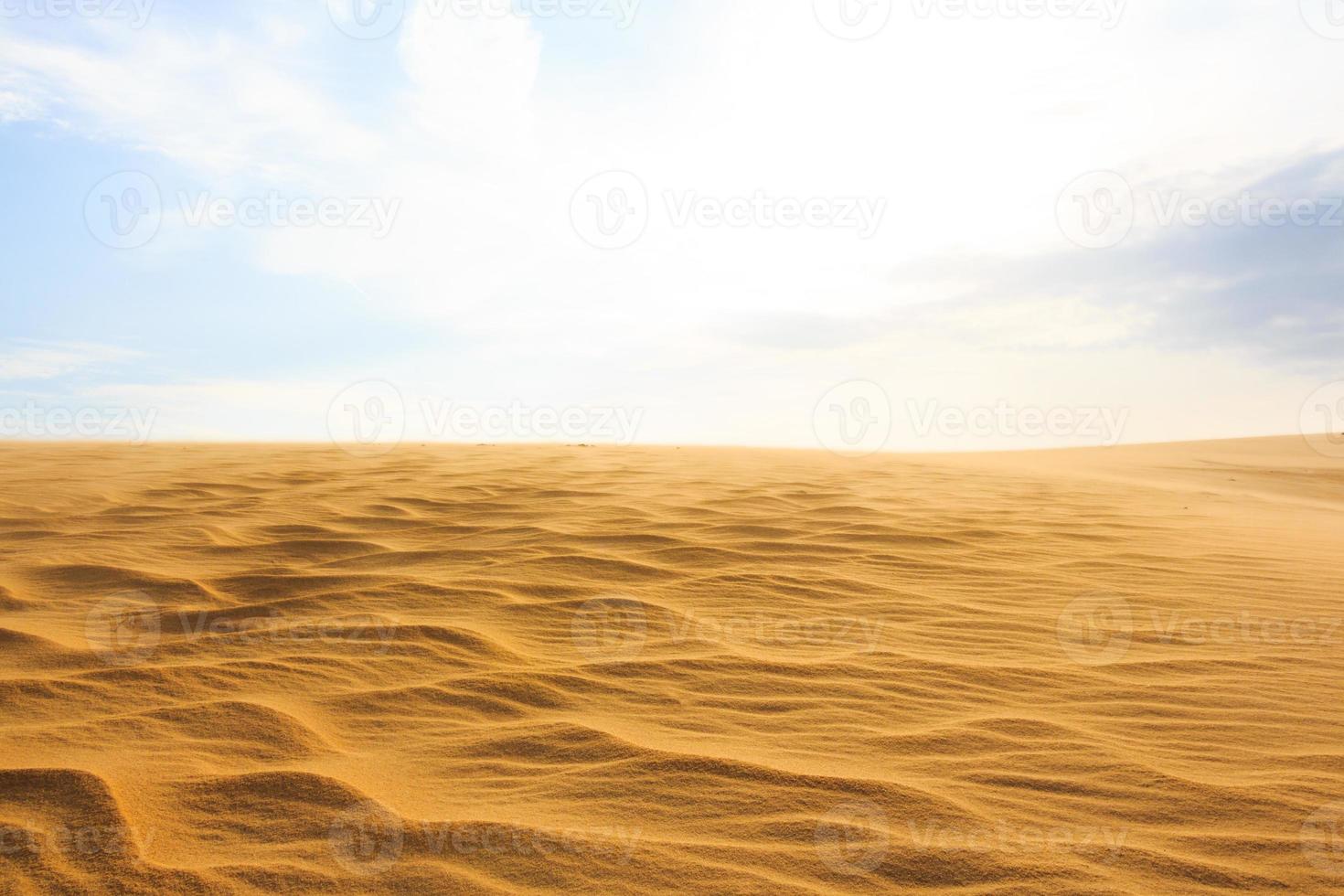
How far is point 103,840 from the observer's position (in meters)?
1.87

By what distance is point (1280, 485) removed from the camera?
Result: 1081 cm

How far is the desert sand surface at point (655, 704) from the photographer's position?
1863mm

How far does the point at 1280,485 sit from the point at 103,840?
13.0m

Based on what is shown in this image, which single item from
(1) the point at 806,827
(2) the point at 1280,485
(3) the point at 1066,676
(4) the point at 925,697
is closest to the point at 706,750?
(1) the point at 806,827

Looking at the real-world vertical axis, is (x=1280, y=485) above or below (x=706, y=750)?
above

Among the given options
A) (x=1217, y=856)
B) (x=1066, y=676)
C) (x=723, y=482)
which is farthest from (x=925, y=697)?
(x=723, y=482)

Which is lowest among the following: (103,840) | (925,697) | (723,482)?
(103,840)

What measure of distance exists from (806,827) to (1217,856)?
95cm

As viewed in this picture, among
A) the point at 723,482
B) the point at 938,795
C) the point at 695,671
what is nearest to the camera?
the point at 938,795

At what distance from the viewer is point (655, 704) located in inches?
107

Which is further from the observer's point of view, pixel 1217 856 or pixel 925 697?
pixel 925 697

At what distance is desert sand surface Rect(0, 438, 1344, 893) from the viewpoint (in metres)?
1.86

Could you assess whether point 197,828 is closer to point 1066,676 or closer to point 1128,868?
point 1128,868

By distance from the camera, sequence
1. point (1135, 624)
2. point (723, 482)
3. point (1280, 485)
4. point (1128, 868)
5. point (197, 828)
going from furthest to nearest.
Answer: point (1280, 485) < point (723, 482) < point (1135, 624) < point (197, 828) < point (1128, 868)
